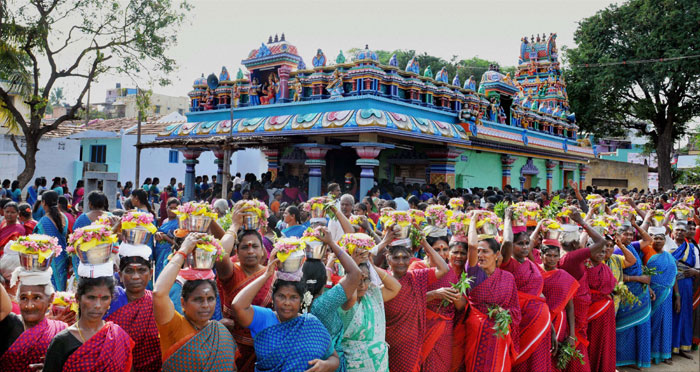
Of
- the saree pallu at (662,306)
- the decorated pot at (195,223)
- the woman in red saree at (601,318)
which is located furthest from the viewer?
the saree pallu at (662,306)

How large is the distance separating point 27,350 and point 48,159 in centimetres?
2268

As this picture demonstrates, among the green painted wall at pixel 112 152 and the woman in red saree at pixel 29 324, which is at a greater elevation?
the green painted wall at pixel 112 152

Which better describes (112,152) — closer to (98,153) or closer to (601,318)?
(98,153)

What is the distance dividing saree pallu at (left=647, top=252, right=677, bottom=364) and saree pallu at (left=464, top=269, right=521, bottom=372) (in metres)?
3.13

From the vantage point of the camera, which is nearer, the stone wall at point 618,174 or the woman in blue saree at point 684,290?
the woman in blue saree at point 684,290

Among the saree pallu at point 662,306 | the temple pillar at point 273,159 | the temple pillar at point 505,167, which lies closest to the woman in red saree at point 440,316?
the saree pallu at point 662,306

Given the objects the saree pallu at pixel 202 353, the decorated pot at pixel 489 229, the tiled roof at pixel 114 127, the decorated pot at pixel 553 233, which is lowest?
the saree pallu at pixel 202 353

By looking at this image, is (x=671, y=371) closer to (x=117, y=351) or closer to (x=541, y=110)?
(x=117, y=351)

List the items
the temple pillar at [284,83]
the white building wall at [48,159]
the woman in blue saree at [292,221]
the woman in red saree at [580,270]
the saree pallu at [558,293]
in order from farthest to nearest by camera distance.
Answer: the white building wall at [48,159] → the temple pillar at [284,83] → the woman in blue saree at [292,221] → the woman in red saree at [580,270] → the saree pallu at [558,293]

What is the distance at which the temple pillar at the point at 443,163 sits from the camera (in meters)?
16.1

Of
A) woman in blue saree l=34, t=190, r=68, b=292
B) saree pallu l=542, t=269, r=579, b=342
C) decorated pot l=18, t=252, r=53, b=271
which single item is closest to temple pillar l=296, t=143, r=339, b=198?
woman in blue saree l=34, t=190, r=68, b=292

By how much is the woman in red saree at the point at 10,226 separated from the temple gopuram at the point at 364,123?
667cm

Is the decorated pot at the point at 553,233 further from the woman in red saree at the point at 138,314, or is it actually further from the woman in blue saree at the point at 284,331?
the woman in red saree at the point at 138,314

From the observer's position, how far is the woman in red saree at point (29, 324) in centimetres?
284
